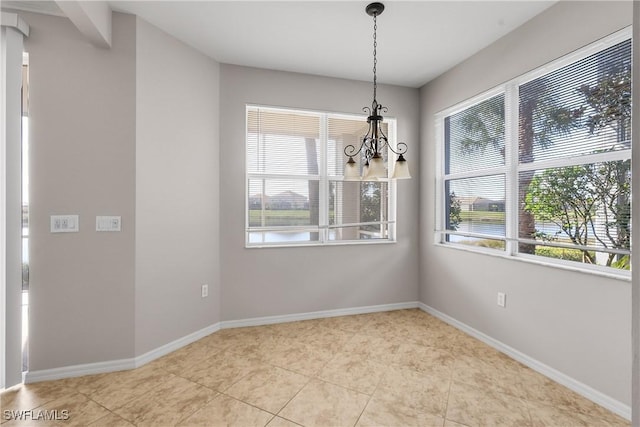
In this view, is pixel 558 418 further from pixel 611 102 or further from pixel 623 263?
pixel 611 102

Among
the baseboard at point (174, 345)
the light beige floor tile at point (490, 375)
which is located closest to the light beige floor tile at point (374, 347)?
the light beige floor tile at point (490, 375)

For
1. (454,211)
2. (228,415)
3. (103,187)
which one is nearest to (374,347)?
(228,415)

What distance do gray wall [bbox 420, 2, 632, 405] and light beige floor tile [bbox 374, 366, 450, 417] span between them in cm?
86

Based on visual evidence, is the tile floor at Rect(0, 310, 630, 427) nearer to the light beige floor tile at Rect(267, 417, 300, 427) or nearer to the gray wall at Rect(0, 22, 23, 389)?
the light beige floor tile at Rect(267, 417, 300, 427)

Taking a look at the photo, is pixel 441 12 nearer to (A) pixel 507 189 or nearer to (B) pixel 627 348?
(A) pixel 507 189

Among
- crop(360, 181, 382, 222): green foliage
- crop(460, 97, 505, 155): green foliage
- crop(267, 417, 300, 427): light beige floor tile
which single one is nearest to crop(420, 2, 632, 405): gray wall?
crop(460, 97, 505, 155): green foliage

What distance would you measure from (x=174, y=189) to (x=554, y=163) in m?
3.11

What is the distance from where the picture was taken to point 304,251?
11.6 ft

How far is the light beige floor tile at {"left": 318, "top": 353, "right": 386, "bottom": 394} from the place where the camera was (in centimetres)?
222

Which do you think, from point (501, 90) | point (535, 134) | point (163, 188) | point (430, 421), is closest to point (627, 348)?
point (430, 421)

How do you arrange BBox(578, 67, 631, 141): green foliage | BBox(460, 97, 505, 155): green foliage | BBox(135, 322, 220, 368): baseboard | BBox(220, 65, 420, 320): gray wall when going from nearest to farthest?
BBox(578, 67, 631, 141): green foliage, BBox(135, 322, 220, 368): baseboard, BBox(460, 97, 505, 155): green foliage, BBox(220, 65, 420, 320): gray wall

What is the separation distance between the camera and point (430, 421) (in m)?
1.83

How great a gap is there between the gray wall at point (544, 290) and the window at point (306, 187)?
38.0 inches

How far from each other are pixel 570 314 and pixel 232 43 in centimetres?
350
